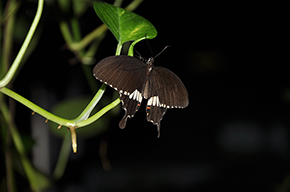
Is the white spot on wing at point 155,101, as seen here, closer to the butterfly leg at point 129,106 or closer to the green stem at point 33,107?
the butterfly leg at point 129,106

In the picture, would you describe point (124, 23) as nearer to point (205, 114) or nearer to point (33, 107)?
point (33, 107)

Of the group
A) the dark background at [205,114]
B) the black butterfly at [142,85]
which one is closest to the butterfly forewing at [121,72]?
the black butterfly at [142,85]

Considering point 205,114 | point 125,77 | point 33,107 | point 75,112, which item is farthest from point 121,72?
point 205,114

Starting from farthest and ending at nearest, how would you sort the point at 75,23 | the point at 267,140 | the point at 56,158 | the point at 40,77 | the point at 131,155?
the point at 267,140, the point at 131,155, the point at 56,158, the point at 40,77, the point at 75,23

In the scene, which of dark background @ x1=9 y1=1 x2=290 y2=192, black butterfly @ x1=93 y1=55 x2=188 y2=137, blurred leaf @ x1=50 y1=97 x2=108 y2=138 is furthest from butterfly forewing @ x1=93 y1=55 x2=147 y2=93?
dark background @ x1=9 y1=1 x2=290 y2=192

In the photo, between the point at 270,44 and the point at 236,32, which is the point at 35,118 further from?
the point at 270,44

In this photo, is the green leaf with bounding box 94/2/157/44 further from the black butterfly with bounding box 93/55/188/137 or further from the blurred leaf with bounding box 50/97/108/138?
the blurred leaf with bounding box 50/97/108/138

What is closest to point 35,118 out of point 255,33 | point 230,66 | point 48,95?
point 48,95
